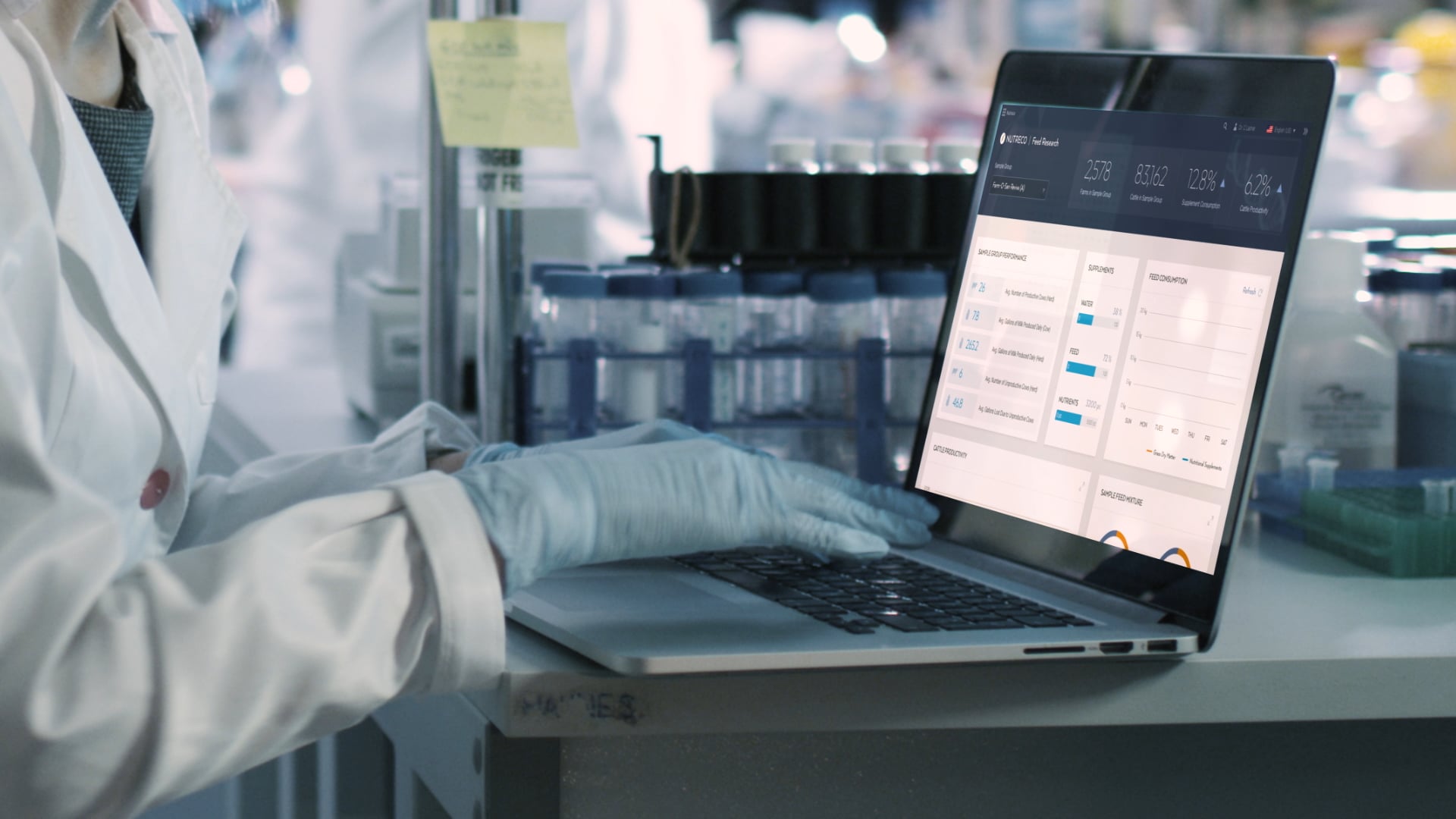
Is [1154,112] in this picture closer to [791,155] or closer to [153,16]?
[791,155]

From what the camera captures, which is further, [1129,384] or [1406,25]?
[1406,25]

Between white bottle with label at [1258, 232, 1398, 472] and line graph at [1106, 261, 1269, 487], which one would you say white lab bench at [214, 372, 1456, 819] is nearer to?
line graph at [1106, 261, 1269, 487]

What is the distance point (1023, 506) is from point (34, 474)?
600 mm

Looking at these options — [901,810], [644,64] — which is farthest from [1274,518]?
[644,64]

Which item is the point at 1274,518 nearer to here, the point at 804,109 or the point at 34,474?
the point at 34,474

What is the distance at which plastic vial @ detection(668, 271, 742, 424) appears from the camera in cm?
131

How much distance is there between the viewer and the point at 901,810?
904 millimetres

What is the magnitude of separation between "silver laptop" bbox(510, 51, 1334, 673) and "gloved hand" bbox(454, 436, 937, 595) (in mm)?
34

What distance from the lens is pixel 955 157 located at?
1478mm

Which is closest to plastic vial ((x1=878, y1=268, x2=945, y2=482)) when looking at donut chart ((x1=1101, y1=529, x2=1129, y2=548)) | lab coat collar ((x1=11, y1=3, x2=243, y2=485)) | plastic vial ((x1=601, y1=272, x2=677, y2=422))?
plastic vial ((x1=601, y1=272, x2=677, y2=422))

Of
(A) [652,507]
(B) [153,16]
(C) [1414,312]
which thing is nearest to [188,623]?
(A) [652,507]

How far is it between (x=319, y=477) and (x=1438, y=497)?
874mm

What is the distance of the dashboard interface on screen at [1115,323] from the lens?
873 millimetres

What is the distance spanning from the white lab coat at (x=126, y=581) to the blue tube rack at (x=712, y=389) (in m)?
0.42
